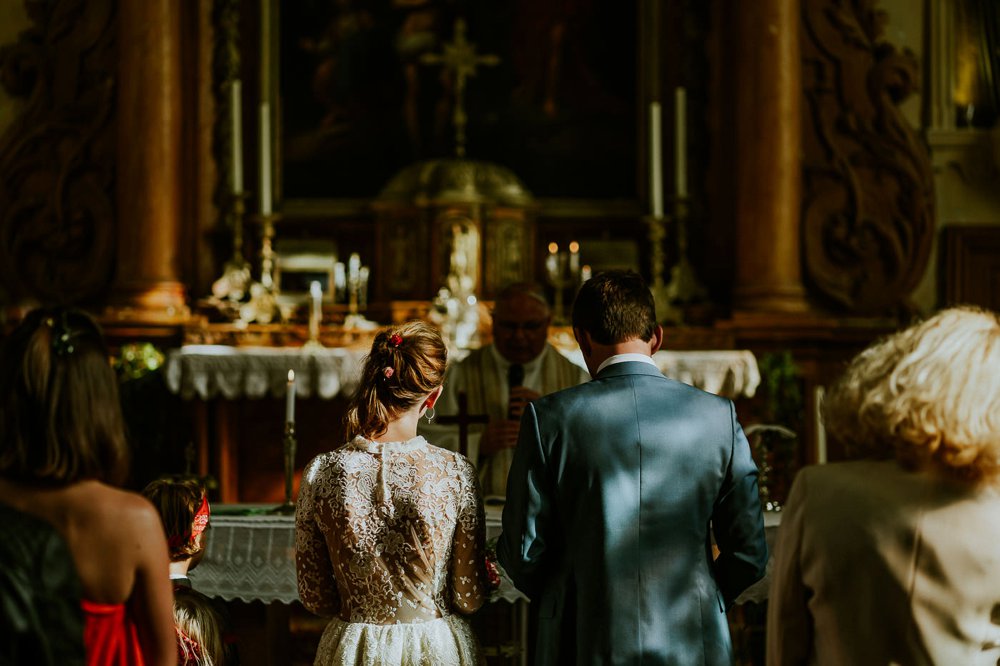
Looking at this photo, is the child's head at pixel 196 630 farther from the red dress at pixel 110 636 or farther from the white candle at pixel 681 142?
the white candle at pixel 681 142

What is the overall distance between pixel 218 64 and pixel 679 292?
356 cm

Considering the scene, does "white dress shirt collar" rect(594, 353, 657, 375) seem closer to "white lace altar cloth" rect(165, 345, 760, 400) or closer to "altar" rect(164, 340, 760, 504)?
"altar" rect(164, 340, 760, 504)

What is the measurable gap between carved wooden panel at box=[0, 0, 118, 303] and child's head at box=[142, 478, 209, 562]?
5.85 metres

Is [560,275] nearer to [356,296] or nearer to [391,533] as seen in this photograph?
[356,296]

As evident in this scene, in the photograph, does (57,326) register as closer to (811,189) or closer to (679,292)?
(679,292)

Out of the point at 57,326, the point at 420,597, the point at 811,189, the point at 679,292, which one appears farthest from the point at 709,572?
the point at 811,189

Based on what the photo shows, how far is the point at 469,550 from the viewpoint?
114 inches

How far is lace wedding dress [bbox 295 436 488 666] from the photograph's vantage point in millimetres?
2818

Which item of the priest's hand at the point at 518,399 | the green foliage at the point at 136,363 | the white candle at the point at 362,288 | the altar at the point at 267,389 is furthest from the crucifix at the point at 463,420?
the white candle at the point at 362,288

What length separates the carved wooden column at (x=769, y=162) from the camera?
8227 millimetres

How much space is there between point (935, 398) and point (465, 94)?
23.6 ft

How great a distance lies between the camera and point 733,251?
8641mm

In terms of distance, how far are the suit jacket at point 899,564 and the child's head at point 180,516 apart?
1.54 meters

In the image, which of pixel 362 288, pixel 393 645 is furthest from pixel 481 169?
pixel 393 645
